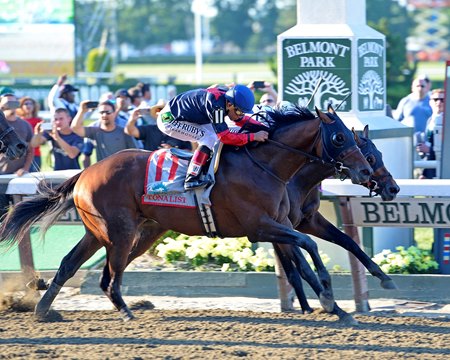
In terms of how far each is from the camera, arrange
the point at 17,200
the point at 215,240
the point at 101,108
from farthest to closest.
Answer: the point at 101,108
the point at 215,240
the point at 17,200

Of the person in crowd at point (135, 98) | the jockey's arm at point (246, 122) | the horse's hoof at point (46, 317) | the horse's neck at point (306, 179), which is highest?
the jockey's arm at point (246, 122)

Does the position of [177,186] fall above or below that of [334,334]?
above

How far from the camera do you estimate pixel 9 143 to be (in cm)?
778

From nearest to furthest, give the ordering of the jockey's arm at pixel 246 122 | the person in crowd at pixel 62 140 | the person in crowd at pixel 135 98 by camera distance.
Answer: the jockey's arm at pixel 246 122
the person in crowd at pixel 62 140
the person in crowd at pixel 135 98

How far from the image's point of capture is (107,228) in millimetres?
7770

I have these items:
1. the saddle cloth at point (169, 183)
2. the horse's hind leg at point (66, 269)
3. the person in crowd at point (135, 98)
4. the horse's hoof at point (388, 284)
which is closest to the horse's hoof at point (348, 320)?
the horse's hoof at point (388, 284)

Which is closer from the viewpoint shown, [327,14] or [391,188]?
[391,188]

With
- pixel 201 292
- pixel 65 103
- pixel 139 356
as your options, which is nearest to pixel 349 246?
pixel 201 292

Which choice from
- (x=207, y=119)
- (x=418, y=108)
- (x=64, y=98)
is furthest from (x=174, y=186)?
(x=64, y=98)

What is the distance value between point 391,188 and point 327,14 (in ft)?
9.77

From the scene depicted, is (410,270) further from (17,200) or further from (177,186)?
(17,200)

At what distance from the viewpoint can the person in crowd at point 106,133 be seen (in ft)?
36.3

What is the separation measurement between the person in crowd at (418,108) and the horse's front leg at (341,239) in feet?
18.0

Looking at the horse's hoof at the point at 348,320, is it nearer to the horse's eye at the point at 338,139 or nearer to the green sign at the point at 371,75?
the horse's eye at the point at 338,139
